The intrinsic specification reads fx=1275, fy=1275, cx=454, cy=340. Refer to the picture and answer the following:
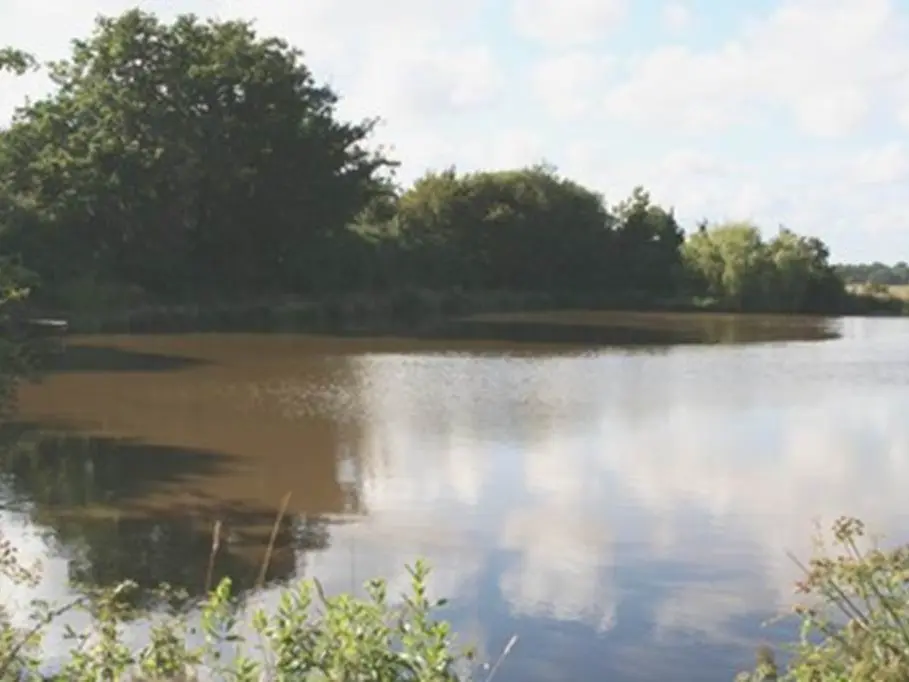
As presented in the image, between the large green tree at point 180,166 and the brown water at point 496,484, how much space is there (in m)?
9.19

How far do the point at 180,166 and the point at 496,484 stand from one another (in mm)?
23337

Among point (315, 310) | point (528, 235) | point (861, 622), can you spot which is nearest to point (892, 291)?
point (528, 235)

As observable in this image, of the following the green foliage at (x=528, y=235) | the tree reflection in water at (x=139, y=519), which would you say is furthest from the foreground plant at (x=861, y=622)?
the green foliage at (x=528, y=235)

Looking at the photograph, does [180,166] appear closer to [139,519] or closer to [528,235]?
[528,235]

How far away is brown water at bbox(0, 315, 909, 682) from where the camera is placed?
25.8 feet

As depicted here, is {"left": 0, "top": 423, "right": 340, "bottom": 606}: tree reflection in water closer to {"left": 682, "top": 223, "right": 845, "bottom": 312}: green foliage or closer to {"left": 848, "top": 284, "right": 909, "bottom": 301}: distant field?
{"left": 682, "top": 223, "right": 845, "bottom": 312}: green foliage

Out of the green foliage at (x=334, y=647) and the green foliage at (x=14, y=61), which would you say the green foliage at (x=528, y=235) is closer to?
the green foliage at (x=14, y=61)

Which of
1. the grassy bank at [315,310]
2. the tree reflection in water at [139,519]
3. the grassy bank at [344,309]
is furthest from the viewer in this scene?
the grassy bank at [344,309]

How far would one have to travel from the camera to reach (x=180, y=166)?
33.3m

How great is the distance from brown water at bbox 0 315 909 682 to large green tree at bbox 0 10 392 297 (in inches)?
362

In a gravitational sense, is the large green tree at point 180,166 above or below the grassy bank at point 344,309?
above

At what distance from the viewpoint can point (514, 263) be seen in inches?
1983

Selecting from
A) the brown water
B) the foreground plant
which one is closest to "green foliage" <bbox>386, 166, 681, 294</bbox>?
the brown water

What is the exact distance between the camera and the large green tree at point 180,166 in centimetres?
3209
